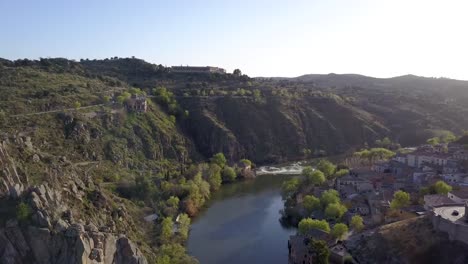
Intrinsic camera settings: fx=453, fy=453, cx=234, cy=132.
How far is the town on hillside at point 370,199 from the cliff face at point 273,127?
2520 cm

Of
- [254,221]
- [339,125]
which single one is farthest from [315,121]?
[254,221]

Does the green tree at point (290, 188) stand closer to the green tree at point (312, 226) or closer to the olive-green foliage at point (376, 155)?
the green tree at point (312, 226)

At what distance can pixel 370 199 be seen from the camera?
53.4 m

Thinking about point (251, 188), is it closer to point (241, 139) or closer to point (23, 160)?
point (241, 139)

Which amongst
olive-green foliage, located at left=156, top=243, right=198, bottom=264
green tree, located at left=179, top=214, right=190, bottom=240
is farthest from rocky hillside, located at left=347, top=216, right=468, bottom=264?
→ green tree, located at left=179, top=214, right=190, bottom=240

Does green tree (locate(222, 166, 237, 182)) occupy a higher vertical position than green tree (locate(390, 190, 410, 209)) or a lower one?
lower

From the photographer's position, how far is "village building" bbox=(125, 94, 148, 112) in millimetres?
84619

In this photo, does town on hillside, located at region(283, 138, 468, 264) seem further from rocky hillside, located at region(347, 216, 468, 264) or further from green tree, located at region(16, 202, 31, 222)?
green tree, located at region(16, 202, 31, 222)

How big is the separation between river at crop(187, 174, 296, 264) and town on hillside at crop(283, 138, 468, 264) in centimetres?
260

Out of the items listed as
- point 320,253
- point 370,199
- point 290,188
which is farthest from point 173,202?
point 370,199

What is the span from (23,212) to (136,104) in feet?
174

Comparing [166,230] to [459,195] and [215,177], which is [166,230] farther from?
[459,195]

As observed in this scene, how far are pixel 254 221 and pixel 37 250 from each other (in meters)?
29.0

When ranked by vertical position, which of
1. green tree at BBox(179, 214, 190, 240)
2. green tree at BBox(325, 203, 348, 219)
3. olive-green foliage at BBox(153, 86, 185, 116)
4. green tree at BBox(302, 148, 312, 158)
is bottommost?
green tree at BBox(179, 214, 190, 240)
